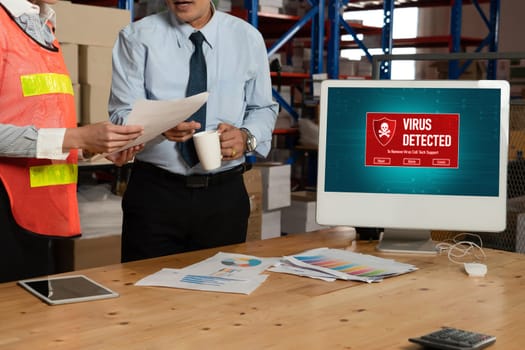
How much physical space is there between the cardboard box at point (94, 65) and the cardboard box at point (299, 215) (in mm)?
2019

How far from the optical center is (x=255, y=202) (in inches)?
178

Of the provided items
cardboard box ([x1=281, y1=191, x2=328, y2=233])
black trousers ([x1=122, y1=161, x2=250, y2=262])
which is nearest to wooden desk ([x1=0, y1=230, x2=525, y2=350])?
black trousers ([x1=122, y1=161, x2=250, y2=262])

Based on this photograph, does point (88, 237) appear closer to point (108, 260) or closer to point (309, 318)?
point (108, 260)

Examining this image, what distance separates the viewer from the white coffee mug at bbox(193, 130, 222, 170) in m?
1.98

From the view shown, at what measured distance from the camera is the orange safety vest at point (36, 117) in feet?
5.62

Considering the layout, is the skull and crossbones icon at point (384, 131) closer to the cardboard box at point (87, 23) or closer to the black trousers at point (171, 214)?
the black trousers at point (171, 214)

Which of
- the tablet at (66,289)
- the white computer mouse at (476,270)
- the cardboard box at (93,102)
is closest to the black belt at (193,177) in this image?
the tablet at (66,289)

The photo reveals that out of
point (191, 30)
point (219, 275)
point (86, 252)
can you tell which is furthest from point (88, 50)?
point (219, 275)

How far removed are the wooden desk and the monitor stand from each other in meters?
0.23

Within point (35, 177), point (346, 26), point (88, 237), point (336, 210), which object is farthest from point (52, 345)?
point (346, 26)

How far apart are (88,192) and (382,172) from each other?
2034 mm

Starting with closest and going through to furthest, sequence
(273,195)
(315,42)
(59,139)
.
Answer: (59,139), (273,195), (315,42)

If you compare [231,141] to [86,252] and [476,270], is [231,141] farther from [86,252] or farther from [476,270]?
[86,252]

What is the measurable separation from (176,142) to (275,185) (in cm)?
272
